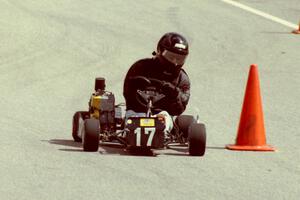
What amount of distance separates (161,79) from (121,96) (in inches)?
134

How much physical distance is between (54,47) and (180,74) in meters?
7.08

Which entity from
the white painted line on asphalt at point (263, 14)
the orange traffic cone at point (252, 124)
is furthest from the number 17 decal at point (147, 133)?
the white painted line on asphalt at point (263, 14)

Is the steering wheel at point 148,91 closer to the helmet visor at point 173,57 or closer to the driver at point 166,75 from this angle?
the driver at point 166,75

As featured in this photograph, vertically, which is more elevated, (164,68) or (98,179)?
(164,68)

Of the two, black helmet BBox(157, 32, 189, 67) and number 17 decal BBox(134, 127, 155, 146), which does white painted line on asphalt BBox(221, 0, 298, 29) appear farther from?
number 17 decal BBox(134, 127, 155, 146)

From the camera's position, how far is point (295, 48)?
22141 mm

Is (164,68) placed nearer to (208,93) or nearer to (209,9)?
(208,93)

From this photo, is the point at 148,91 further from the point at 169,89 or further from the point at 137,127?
the point at 137,127

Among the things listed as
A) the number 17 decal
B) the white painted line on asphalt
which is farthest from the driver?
the white painted line on asphalt

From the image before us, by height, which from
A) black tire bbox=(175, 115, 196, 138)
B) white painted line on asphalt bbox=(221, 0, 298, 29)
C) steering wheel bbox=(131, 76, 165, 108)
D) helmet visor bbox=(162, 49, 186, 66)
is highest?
white painted line on asphalt bbox=(221, 0, 298, 29)

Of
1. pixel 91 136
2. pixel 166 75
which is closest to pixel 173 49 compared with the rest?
pixel 166 75

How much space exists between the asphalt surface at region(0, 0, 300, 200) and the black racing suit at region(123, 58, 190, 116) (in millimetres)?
459

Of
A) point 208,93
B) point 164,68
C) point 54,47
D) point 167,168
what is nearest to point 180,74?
point 164,68

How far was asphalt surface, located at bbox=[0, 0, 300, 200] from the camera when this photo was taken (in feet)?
37.1
